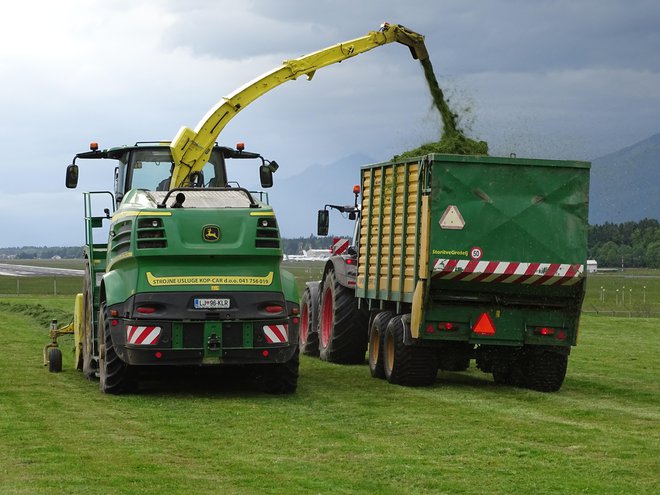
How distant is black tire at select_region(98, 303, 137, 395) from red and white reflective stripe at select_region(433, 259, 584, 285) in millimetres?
4272

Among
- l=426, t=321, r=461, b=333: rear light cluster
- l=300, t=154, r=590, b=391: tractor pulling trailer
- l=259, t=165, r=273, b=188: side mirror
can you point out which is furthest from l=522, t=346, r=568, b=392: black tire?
l=259, t=165, r=273, b=188: side mirror

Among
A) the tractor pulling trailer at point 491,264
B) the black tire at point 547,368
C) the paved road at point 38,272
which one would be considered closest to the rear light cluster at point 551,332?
the tractor pulling trailer at point 491,264

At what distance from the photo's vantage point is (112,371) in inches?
643

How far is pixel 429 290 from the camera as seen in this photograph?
17203 mm

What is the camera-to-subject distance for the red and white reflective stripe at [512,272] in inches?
674

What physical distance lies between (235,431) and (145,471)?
103 inches

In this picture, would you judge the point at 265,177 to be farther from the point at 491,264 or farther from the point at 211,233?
the point at 491,264

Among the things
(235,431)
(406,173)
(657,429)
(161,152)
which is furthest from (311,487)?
(161,152)

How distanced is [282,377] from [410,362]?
2118 mm

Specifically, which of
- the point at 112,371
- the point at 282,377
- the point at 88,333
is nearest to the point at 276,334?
the point at 282,377

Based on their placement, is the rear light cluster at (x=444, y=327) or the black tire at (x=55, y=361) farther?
the black tire at (x=55, y=361)

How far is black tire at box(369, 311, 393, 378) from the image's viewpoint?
62.7 ft

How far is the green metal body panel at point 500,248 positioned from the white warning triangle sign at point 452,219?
0.01 m

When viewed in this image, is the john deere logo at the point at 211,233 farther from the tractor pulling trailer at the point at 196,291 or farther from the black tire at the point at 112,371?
the black tire at the point at 112,371
